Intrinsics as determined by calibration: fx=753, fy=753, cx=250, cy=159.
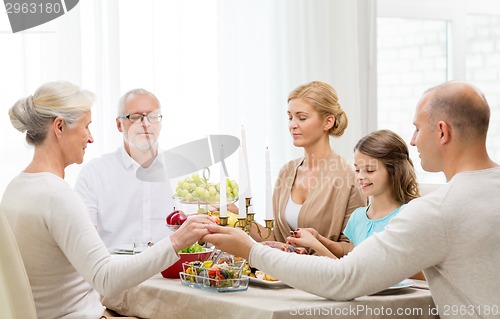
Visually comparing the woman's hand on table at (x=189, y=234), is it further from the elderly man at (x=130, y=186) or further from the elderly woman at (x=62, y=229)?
the elderly man at (x=130, y=186)

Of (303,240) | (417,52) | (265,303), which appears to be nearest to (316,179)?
(303,240)

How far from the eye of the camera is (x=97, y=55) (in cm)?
386

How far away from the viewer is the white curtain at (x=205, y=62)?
3.73 m

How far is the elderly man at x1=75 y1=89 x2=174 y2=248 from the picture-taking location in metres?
3.33

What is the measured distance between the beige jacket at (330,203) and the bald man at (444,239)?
1.15 m

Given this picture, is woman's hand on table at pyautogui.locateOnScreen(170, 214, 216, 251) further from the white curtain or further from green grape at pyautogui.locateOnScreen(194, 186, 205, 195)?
the white curtain

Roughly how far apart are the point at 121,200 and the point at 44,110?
1.22 metres

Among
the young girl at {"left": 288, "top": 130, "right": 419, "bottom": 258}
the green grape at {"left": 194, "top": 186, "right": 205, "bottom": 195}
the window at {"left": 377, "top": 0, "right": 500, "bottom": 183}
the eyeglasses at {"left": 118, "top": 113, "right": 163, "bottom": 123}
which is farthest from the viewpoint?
the window at {"left": 377, "top": 0, "right": 500, "bottom": 183}

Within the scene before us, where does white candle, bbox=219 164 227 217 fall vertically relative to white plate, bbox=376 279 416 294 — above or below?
above

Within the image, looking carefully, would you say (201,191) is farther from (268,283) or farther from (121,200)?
(121,200)

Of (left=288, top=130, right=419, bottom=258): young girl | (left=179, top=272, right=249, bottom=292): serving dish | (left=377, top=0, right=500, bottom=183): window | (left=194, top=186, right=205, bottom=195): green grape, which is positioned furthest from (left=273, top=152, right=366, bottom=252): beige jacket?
(left=377, top=0, right=500, bottom=183): window

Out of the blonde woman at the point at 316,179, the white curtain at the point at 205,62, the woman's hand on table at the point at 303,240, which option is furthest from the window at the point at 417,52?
the woman's hand on table at the point at 303,240

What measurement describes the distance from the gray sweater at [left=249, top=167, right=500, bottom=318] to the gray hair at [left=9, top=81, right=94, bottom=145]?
2.93ft

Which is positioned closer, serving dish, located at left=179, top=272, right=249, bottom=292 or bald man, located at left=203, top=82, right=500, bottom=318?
bald man, located at left=203, top=82, right=500, bottom=318
